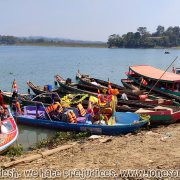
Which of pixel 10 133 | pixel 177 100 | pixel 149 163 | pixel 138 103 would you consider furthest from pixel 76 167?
pixel 177 100

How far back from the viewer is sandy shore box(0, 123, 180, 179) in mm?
9109

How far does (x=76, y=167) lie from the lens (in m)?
9.19

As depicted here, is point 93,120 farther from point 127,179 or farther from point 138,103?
point 127,179

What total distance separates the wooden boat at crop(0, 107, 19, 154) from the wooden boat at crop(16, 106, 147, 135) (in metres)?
2.04

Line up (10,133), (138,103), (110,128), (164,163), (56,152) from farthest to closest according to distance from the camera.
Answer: (138,103)
(110,128)
(10,133)
(56,152)
(164,163)

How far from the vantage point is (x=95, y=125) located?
1530cm

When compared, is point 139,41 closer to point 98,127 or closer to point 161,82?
point 161,82

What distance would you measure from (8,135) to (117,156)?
5.38 metres

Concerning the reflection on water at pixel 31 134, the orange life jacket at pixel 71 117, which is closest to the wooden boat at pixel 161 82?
the orange life jacket at pixel 71 117

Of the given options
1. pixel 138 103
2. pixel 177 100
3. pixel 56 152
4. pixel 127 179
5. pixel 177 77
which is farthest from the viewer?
pixel 177 77

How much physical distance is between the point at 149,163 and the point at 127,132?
6.06 m

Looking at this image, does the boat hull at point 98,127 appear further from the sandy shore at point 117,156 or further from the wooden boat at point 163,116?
the sandy shore at point 117,156

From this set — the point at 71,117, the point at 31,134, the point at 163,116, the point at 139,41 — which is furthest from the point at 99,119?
the point at 139,41

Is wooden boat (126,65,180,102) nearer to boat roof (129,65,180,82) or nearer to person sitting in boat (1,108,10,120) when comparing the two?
boat roof (129,65,180,82)
